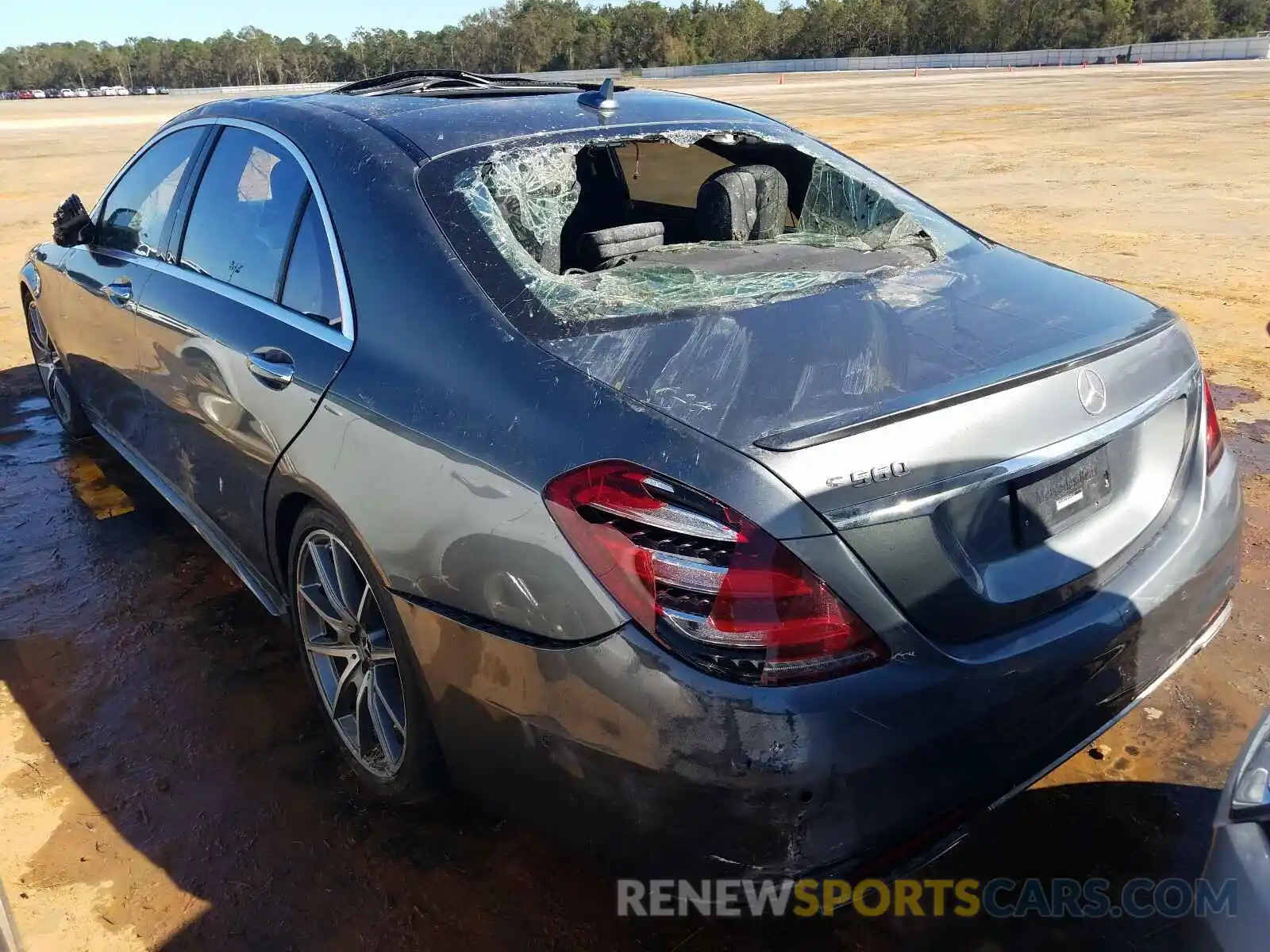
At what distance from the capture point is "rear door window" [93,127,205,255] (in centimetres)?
349

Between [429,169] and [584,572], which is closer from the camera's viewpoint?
[584,572]

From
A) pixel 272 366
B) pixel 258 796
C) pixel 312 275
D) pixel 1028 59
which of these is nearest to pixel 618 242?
pixel 312 275

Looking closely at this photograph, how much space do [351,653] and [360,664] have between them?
0.04m

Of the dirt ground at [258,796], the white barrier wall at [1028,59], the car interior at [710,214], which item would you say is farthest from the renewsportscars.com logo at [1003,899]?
the white barrier wall at [1028,59]

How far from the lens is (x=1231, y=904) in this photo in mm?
1396

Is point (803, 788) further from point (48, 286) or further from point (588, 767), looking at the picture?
point (48, 286)

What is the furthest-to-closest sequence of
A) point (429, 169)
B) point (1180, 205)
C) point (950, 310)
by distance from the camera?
point (1180, 205)
point (429, 169)
point (950, 310)

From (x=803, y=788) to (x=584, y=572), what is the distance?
0.51 metres

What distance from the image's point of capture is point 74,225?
415 cm

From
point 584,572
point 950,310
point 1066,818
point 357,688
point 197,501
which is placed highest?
point 950,310

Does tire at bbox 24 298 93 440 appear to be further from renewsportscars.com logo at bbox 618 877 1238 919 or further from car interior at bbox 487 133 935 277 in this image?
renewsportscars.com logo at bbox 618 877 1238 919

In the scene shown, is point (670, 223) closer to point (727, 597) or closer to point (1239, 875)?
point (727, 597)

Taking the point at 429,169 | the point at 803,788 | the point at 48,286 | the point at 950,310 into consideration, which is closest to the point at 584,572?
the point at 803,788

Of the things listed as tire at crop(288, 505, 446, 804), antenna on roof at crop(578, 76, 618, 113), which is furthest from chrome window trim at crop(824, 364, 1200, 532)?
antenna on roof at crop(578, 76, 618, 113)
